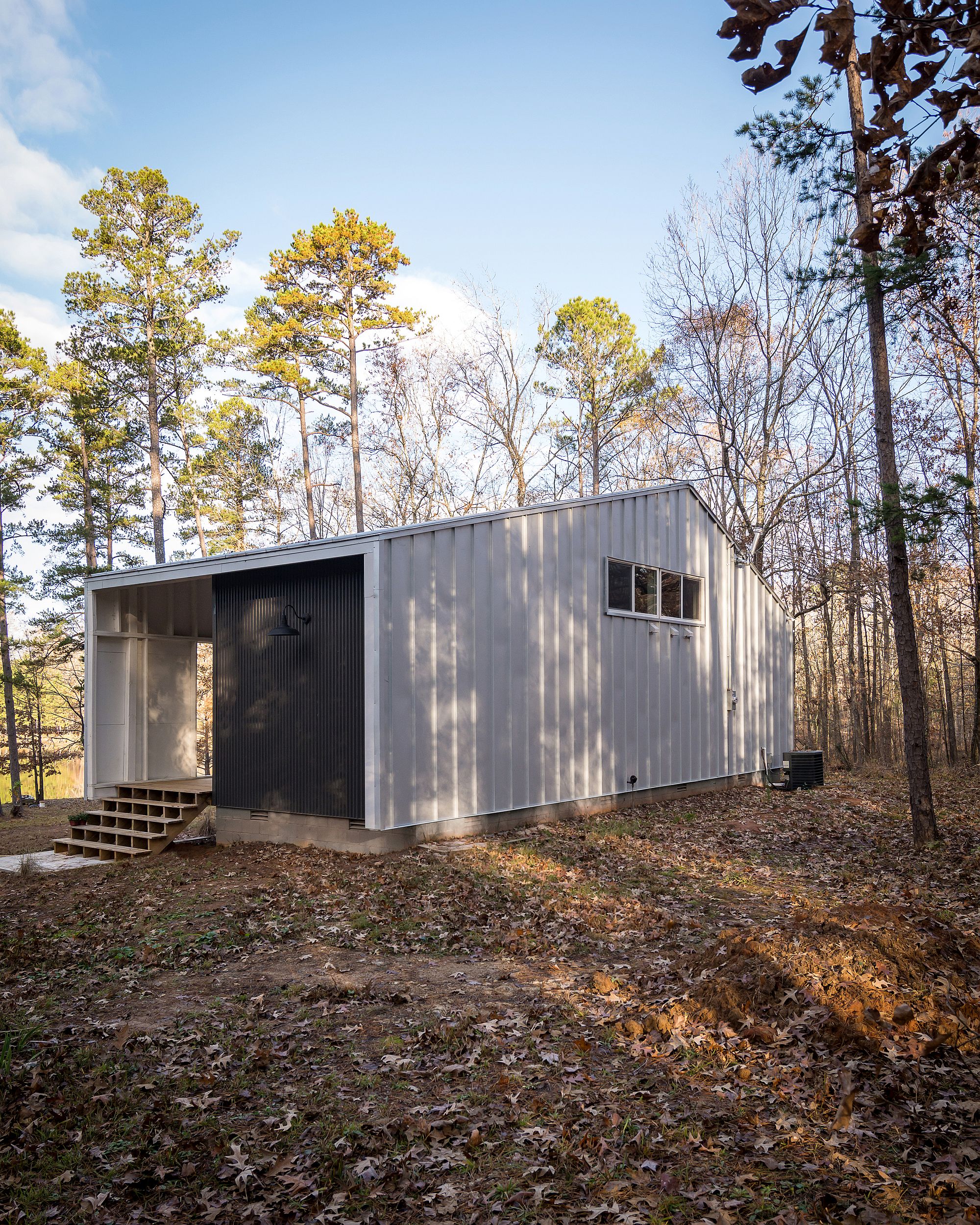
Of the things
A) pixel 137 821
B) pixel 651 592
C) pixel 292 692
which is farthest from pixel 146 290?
pixel 651 592

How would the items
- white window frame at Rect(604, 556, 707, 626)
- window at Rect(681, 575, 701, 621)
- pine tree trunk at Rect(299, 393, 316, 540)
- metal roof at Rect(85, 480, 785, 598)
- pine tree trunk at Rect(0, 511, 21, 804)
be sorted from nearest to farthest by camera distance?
metal roof at Rect(85, 480, 785, 598) < white window frame at Rect(604, 556, 707, 626) < window at Rect(681, 575, 701, 621) < pine tree trunk at Rect(0, 511, 21, 804) < pine tree trunk at Rect(299, 393, 316, 540)

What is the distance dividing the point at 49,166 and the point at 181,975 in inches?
802

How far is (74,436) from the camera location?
20.5m

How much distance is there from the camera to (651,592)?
12.3 m

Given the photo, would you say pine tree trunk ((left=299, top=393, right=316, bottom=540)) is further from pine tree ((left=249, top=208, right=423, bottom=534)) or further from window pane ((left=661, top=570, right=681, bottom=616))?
window pane ((left=661, top=570, right=681, bottom=616))

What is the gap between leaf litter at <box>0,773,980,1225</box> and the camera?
2879 mm

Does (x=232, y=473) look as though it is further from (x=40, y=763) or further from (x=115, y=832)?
(x=115, y=832)

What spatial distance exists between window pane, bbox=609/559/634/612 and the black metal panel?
400 cm

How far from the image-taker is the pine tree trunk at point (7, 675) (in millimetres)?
18562

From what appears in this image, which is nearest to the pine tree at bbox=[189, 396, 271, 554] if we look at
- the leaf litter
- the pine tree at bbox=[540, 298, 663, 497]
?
the pine tree at bbox=[540, 298, 663, 497]

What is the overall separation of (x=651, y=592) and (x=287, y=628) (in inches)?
221

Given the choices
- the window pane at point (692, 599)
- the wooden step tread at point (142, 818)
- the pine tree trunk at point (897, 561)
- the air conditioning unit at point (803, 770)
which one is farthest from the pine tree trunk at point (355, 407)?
the pine tree trunk at point (897, 561)

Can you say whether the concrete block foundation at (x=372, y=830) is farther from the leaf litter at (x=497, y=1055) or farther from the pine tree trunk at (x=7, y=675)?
the pine tree trunk at (x=7, y=675)

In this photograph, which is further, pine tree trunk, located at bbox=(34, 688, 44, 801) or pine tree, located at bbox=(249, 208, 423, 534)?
pine tree trunk, located at bbox=(34, 688, 44, 801)
